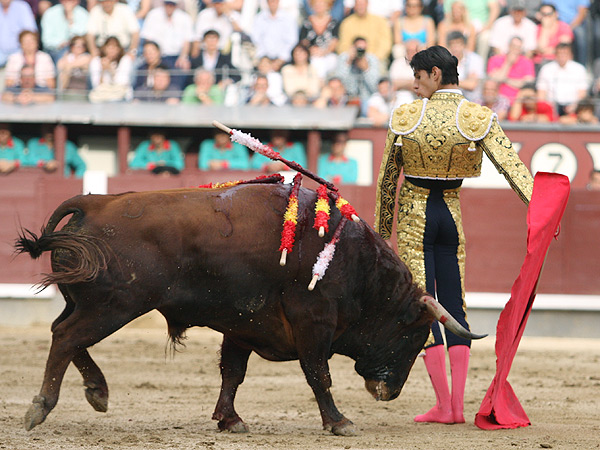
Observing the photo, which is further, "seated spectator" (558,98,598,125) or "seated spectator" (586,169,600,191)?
"seated spectator" (558,98,598,125)

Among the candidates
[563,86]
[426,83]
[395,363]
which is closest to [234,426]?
[395,363]

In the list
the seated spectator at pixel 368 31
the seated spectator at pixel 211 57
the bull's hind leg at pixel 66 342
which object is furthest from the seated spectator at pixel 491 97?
the bull's hind leg at pixel 66 342

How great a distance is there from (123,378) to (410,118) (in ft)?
7.78

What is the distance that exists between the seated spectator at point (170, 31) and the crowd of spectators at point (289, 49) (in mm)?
13

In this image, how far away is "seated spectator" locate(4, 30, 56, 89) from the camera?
9383mm

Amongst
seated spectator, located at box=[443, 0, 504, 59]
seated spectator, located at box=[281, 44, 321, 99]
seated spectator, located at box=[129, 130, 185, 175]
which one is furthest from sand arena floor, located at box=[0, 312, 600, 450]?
seated spectator, located at box=[443, 0, 504, 59]

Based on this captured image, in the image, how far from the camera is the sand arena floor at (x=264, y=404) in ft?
11.6

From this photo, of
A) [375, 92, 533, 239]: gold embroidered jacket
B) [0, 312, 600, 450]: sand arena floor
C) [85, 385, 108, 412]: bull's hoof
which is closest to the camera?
[0, 312, 600, 450]: sand arena floor

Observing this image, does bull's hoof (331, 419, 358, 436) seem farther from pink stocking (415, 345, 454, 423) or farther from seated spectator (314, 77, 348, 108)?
seated spectator (314, 77, 348, 108)

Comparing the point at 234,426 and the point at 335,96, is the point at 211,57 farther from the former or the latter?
the point at 234,426

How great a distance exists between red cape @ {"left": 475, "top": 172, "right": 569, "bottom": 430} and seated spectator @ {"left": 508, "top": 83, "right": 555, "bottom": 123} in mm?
5388

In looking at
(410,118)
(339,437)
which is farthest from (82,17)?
(339,437)

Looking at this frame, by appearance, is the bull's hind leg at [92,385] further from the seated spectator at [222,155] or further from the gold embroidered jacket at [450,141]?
the seated spectator at [222,155]

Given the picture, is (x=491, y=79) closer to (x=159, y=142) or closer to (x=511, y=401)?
(x=159, y=142)
